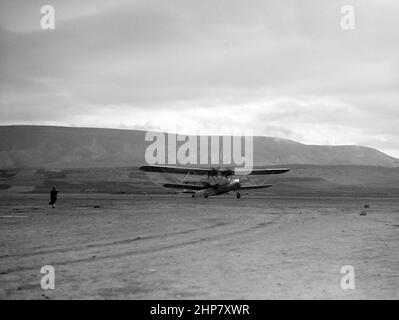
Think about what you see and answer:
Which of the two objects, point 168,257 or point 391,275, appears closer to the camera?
point 391,275

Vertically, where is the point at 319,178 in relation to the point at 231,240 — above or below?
above

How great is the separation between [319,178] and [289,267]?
379ft

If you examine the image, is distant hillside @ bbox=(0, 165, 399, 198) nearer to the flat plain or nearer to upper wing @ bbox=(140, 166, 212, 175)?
upper wing @ bbox=(140, 166, 212, 175)

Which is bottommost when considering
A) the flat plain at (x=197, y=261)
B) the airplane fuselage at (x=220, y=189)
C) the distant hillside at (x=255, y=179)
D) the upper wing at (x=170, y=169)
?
the flat plain at (x=197, y=261)

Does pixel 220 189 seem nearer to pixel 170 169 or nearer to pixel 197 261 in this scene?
pixel 170 169

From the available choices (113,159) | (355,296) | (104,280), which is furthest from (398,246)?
(113,159)

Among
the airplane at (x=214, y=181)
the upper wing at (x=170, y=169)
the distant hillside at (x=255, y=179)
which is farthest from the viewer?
the distant hillside at (x=255, y=179)

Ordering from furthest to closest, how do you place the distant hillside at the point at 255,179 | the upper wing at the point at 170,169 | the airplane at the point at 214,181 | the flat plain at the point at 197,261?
the distant hillside at the point at 255,179 → the airplane at the point at 214,181 → the upper wing at the point at 170,169 → the flat plain at the point at 197,261

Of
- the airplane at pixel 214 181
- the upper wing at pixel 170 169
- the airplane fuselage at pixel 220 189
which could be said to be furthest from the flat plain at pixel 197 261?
the airplane fuselage at pixel 220 189

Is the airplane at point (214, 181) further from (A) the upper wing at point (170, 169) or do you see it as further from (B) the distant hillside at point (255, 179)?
(B) the distant hillside at point (255, 179)

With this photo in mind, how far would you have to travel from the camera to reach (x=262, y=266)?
390 inches

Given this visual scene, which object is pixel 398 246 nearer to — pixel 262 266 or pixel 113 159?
pixel 262 266

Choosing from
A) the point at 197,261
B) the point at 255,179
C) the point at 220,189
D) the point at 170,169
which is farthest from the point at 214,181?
the point at 255,179

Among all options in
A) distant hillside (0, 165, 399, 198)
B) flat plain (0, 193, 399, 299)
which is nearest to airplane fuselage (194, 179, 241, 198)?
flat plain (0, 193, 399, 299)
